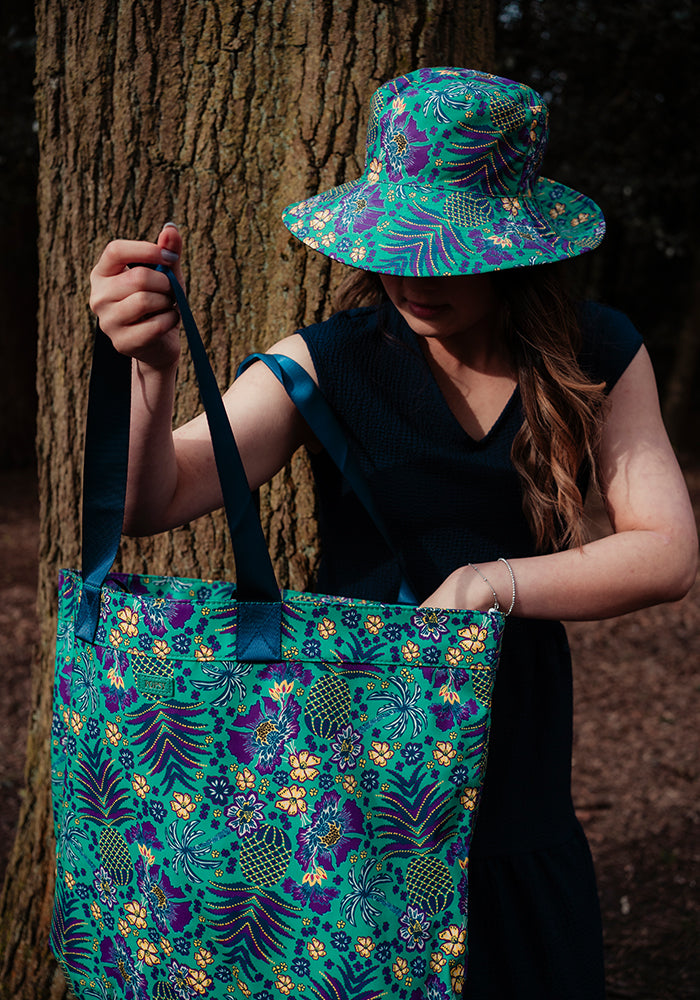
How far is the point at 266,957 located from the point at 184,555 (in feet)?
3.56

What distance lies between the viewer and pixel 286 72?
205cm

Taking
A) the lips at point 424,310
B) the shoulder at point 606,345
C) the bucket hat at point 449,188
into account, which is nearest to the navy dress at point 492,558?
the shoulder at point 606,345

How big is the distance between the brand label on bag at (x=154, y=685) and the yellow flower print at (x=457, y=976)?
0.58 metres

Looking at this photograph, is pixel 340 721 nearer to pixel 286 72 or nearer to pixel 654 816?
pixel 286 72

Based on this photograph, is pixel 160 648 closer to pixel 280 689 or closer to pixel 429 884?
pixel 280 689

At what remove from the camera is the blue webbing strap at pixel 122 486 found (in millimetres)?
1331

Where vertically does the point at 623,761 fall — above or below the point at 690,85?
below

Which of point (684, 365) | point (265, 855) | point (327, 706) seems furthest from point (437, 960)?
point (684, 365)

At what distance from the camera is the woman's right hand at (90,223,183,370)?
4.39 ft

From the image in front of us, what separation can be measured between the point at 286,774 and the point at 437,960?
37 cm

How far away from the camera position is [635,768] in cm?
463

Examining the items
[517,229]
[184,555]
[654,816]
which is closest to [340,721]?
[517,229]

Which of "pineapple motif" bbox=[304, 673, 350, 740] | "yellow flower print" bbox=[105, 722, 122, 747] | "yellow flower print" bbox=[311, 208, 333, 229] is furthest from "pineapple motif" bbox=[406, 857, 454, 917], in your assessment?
"yellow flower print" bbox=[311, 208, 333, 229]

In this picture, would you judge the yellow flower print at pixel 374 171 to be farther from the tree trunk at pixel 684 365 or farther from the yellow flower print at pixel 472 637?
the tree trunk at pixel 684 365
